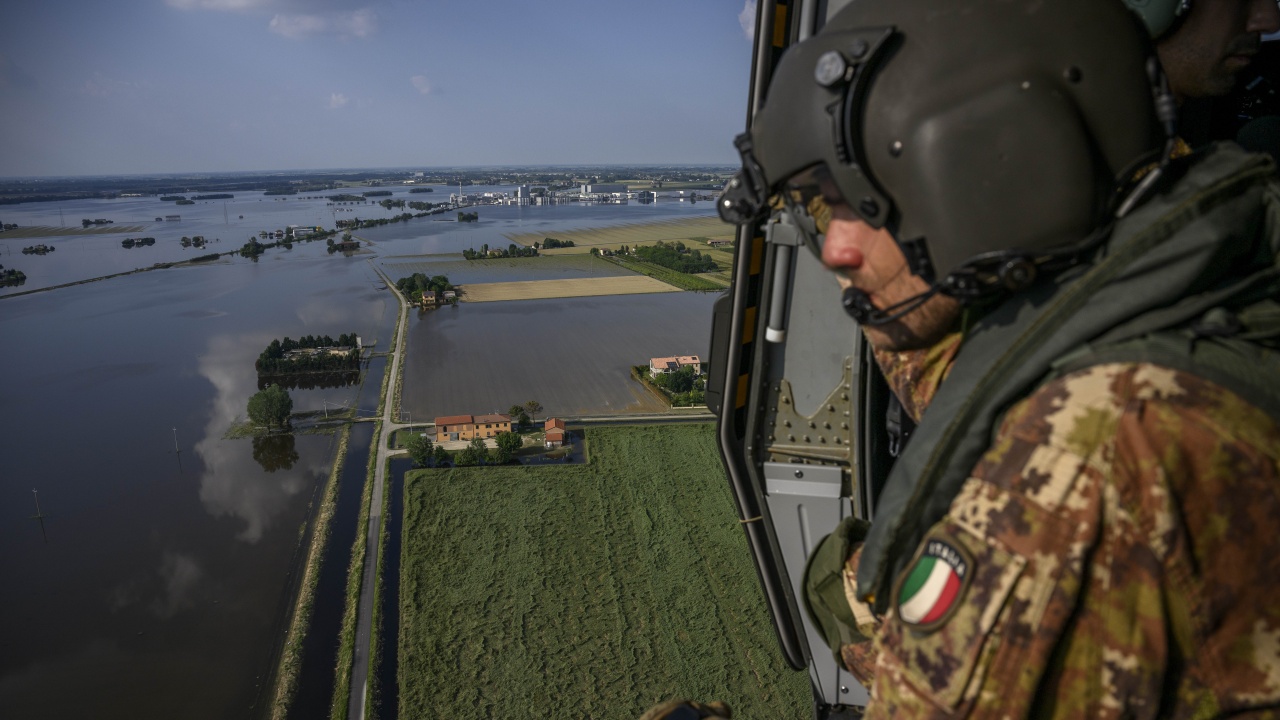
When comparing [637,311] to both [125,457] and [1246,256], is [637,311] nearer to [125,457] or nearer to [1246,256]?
Result: [125,457]

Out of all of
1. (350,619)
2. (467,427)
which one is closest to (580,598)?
(350,619)

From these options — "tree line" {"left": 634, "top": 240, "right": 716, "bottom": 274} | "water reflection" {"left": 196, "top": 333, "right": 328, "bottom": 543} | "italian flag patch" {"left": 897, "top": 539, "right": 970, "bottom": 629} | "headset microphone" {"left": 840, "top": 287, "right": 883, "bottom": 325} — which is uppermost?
"headset microphone" {"left": 840, "top": 287, "right": 883, "bottom": 325}

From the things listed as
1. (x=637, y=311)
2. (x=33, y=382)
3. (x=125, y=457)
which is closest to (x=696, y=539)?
(x=125, y=457)

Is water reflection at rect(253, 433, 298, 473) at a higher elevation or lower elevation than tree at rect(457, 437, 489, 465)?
lower

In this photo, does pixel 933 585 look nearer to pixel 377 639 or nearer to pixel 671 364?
pixel 377 639

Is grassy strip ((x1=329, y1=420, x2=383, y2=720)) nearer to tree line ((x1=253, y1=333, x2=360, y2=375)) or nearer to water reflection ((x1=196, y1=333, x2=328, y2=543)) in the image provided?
water reflection ((x1=196, y1=333, x2=328, y2=543))

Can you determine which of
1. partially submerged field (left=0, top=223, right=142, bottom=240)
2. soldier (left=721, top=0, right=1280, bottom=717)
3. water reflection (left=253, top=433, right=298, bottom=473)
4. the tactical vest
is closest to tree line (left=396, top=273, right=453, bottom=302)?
water reflection (left=253, top=433, right=298, bottom=473)

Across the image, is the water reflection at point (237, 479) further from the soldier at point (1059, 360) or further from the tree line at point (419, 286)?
the soldier at point (1059, 360)
